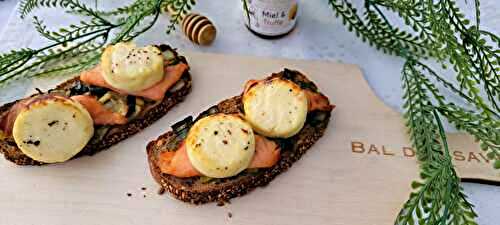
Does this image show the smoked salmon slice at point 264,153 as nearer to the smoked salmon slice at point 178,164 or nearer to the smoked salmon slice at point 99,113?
the smoked salmon slice at point 178,164

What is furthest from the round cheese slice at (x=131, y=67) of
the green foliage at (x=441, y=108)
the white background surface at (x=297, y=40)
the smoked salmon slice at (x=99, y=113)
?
the green foliage at (x=441, y=108)

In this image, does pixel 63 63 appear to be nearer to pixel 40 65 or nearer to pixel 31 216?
pixel 40 65

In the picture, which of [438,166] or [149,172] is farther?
[149,172]

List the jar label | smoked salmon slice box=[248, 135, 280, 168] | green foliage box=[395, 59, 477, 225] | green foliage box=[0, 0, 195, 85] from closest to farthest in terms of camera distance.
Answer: green foliage box=[395, 59, 477, 225] < smoked salmon slice box=[248, 135, 280, 168] < green foliage box=[0, 0, 195, 85] < the jar label

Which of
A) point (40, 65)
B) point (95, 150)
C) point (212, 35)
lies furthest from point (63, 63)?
point (212, 35)

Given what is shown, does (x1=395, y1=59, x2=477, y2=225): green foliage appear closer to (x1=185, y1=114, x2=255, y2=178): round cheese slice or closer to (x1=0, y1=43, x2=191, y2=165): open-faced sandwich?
(x1=185, y1=114, x2=255, y2=178): round cheese slice

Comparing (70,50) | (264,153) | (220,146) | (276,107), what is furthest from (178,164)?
(70,50)

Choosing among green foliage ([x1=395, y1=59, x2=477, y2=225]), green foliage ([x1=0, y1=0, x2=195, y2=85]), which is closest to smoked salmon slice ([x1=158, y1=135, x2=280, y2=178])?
green foliage ([x1=395, y1=59, x2=477, y2=225])

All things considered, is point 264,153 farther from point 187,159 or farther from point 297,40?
point 297,40
